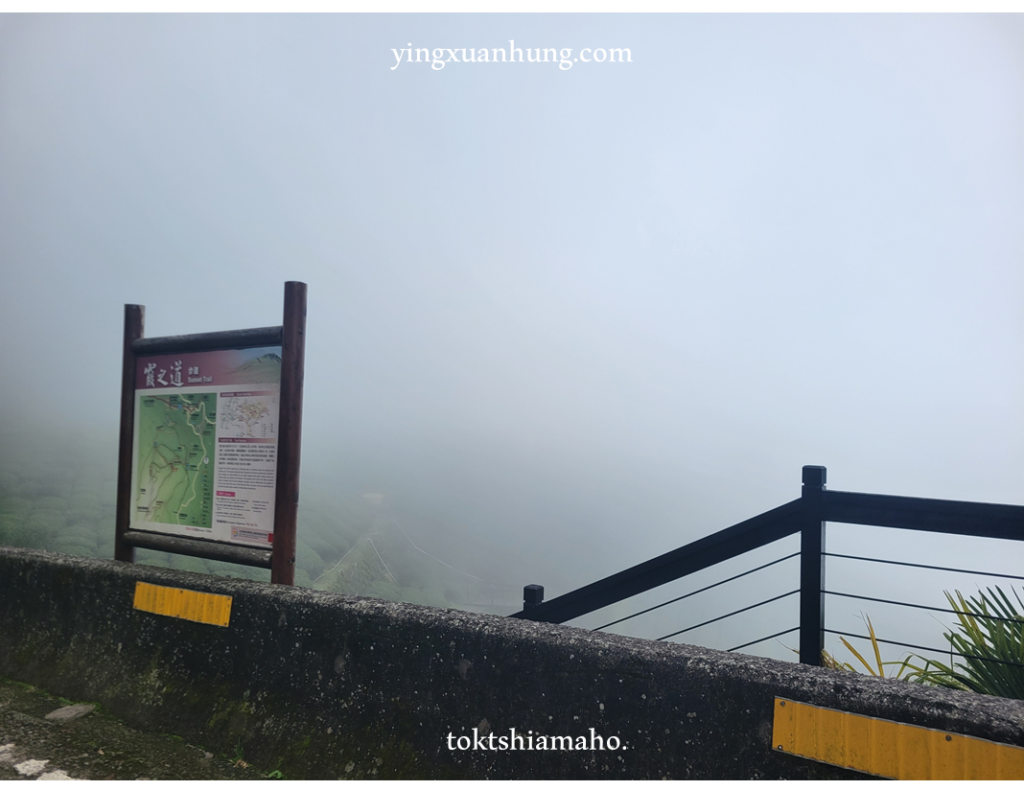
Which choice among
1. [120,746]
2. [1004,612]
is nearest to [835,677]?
[120,746]

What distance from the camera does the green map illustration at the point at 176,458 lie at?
296 centimetres

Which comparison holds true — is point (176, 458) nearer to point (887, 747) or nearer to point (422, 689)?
point (422, 689)

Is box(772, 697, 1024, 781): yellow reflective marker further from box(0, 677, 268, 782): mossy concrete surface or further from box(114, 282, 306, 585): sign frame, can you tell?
box(114, 282, 306, 585): sign frame

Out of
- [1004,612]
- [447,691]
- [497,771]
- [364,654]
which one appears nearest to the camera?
[497,771]

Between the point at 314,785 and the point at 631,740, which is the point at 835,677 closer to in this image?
the point at 631,740

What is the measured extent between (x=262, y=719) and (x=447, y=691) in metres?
0.72

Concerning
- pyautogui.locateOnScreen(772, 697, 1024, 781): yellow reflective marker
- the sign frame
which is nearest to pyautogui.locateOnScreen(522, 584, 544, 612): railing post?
the sign frame

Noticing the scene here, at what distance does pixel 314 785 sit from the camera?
6.42ft

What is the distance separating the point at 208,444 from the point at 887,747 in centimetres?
276

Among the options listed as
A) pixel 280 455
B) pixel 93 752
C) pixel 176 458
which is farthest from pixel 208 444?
pixel 93 752

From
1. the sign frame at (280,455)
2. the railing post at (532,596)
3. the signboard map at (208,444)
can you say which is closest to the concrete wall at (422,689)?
the sign frame at (280,455)

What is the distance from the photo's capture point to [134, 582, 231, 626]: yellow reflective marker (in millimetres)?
2416

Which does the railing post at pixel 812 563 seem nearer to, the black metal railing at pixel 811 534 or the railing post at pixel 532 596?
the black metal railing at pixel 811 534

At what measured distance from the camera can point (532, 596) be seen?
3508mm
